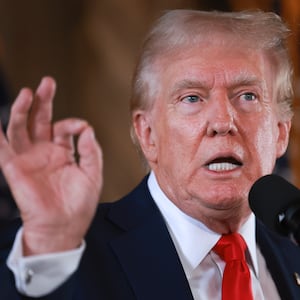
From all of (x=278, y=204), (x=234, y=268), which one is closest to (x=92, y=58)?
(x=234, y=268)

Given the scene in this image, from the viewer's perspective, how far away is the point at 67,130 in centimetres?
133

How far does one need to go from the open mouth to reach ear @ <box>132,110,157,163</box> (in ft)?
0.56

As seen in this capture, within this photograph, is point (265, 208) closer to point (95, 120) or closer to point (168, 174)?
point (168, 174)

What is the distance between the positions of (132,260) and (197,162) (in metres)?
0.23

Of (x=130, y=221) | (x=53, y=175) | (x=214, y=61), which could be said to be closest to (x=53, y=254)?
(x=53, y=175)

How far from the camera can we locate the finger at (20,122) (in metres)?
1.27

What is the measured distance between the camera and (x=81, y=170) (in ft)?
4.45

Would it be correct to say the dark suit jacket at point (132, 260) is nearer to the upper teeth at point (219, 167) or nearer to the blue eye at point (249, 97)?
the upper teeth at point (219, 167)

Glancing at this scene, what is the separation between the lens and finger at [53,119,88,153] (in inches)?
51.7

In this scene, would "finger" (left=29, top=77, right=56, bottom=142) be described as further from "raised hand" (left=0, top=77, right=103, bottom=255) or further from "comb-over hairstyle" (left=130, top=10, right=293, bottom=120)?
"comb-over hairstyle" (left=130, top=10, right=293, bottom=120)

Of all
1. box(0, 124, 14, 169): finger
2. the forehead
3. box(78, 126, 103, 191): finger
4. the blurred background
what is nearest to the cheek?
the forehead

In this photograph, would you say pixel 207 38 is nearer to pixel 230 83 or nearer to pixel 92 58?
pixel 230 83

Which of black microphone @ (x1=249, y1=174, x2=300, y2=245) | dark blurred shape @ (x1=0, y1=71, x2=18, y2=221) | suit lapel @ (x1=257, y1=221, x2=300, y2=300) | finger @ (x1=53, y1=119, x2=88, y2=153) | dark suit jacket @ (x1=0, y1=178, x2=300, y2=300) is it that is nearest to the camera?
black microphone @ (x1=249, y1=174, x2=300, y2=245)

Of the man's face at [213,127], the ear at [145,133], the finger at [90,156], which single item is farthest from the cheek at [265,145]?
the finger at [90,156]
